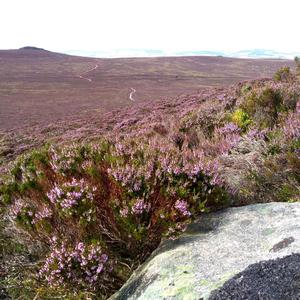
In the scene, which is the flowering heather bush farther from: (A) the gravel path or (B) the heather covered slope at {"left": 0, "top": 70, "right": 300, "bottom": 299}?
(A) the gravel path

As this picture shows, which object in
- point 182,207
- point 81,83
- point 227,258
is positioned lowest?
point 81,83

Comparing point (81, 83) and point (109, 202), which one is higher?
point (109, 202)

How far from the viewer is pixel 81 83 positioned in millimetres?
59969

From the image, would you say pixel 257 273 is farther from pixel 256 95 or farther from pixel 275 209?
pixel 256 95

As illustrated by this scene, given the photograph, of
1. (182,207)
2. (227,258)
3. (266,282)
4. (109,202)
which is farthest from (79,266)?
(266,282)

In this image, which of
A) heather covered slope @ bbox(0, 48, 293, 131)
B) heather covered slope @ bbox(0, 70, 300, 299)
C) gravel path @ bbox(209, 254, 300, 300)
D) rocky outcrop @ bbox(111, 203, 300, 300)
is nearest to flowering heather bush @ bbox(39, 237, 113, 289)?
heather covered slope @ bbox(0, 70, 300, 299)

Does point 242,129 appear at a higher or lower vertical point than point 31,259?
higher

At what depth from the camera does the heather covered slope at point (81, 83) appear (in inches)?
1564

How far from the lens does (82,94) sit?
49.9 metres

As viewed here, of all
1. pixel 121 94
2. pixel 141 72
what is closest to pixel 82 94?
pixel 121 94

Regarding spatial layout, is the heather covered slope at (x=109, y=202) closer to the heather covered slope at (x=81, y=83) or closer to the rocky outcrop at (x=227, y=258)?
the rocky outcrop at (x=227, y=258)

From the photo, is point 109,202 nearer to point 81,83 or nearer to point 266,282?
point 266,282

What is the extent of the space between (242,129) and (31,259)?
14.4 feet

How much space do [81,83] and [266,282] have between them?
59945mm
